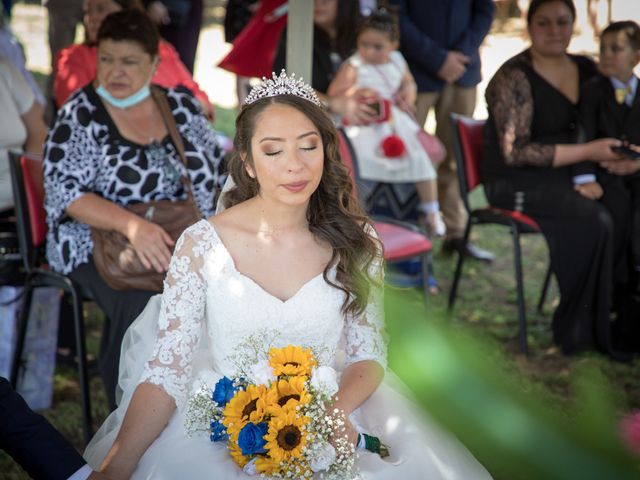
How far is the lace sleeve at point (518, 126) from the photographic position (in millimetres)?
4590

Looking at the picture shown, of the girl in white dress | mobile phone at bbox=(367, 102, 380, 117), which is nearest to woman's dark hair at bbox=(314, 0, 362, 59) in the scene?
the girl in white dress

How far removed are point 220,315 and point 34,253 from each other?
4.67 feet

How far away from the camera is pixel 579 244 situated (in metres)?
4.55

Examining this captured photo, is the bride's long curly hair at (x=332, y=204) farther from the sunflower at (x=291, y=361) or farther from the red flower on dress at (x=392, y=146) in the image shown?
the red flower on dress at (x=392, y=146)

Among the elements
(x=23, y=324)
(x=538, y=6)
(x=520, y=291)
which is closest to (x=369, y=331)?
(x=23, y=324)

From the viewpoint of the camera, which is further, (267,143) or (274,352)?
(267,143)

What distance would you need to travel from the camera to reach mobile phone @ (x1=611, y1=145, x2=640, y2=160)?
14.8 feet

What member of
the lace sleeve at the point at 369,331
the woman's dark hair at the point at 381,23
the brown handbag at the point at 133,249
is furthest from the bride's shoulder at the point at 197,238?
the woman's dark hair at the point at 381,23

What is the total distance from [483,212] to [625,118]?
920 mm

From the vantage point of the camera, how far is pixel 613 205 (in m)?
4.64

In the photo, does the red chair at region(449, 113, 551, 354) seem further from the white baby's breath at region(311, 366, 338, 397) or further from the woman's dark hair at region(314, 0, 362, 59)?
the white baby's breath at region(311, 366, 338, 397)

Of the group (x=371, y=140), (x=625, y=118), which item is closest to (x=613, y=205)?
(x=625, y=118)

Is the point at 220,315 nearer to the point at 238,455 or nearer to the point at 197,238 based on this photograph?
the point at 197,238

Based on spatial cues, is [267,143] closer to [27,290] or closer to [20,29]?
[27,290]
